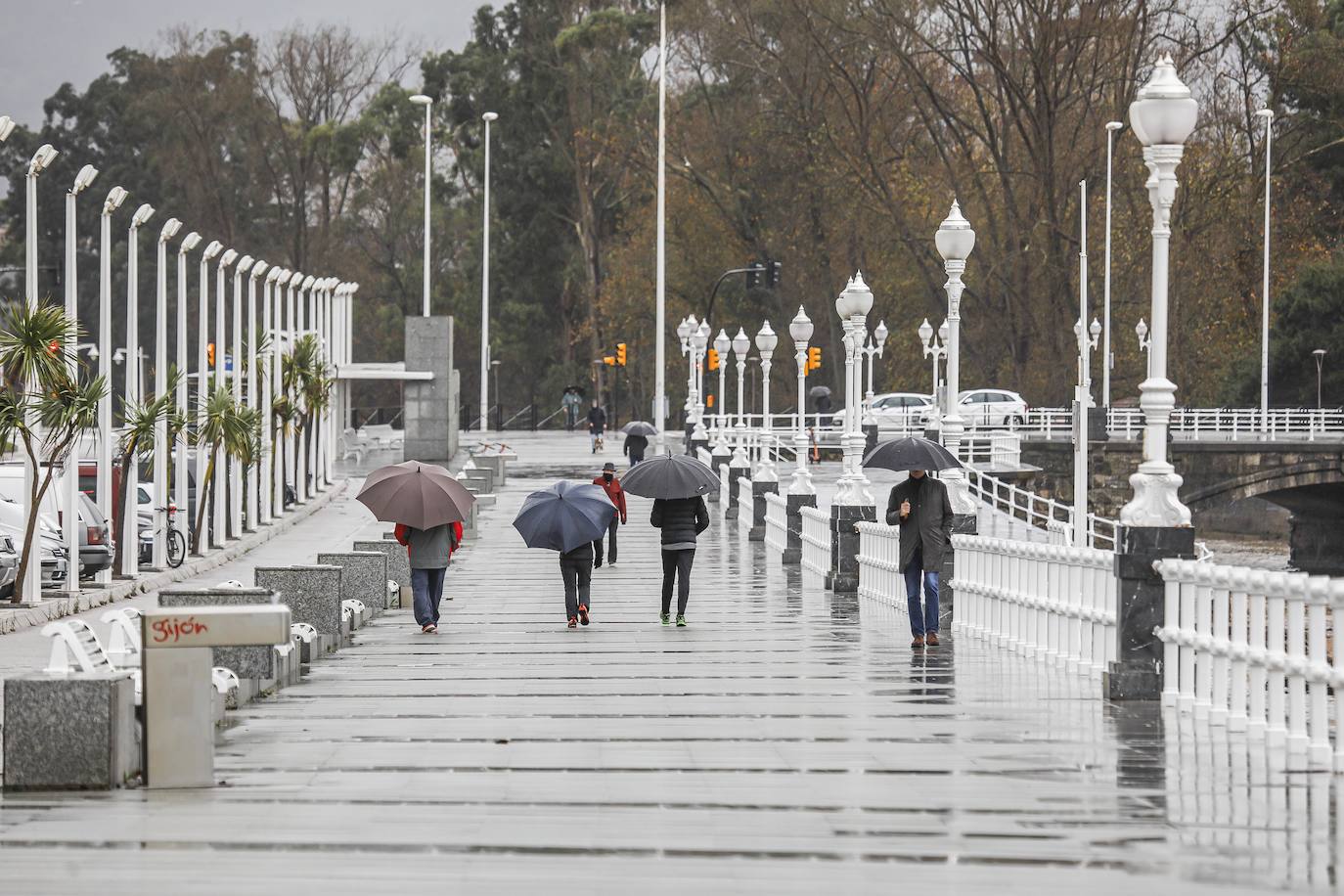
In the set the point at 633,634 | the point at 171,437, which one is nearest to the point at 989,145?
the point at 171,437

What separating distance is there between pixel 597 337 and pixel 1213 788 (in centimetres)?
8159

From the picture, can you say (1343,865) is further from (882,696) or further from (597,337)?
(597,337)

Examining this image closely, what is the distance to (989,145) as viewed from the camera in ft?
230

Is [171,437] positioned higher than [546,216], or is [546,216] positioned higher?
[546,216]

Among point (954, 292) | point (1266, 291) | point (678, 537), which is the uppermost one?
point (1266, 291)

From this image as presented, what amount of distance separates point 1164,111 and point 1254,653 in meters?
4.00

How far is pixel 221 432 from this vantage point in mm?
32688

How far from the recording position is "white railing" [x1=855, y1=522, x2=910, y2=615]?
67.2ft

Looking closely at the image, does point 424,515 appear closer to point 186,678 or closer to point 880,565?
point 880,565

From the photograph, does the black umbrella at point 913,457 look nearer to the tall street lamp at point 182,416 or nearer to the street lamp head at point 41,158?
the street lamp head at point 41,158

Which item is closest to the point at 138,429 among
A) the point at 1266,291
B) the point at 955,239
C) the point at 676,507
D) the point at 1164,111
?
the point at 676,507

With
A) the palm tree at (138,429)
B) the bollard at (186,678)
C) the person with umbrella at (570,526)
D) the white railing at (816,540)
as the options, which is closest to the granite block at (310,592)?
the person with umbrella at (570,526)

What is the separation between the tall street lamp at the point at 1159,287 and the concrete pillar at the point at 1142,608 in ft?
0.39

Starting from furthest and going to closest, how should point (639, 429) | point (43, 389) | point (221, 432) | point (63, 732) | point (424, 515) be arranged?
point (639, 429) < point (221, 432) < point (43, 389) < point (424, 515) < point (63, 732)
